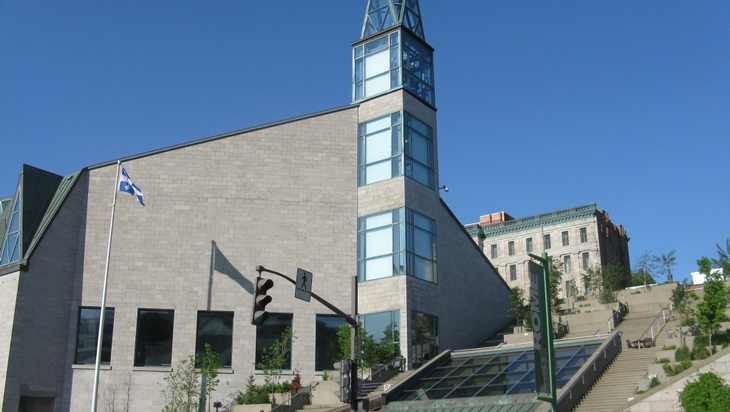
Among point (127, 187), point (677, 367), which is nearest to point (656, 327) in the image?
point (677, 367)

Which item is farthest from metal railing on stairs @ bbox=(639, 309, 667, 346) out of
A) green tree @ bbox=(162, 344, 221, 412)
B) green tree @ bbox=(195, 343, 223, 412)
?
green tree @ bbox=(162, 344, 221, 412)

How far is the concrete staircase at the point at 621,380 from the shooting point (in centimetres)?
2983

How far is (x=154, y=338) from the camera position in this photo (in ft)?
133

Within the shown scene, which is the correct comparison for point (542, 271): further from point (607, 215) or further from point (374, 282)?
point (607, 215)

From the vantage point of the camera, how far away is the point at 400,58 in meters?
45.9

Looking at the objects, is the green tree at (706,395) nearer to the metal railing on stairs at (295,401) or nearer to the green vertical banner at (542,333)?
the green vertical banner at (542,333)

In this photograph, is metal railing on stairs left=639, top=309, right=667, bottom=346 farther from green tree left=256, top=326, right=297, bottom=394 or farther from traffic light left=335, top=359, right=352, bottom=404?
traffic light left=335, top=359, right=352, bottom=404

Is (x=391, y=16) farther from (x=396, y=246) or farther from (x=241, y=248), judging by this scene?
(x=241, y=248)

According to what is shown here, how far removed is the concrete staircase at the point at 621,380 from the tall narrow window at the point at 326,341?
14442 mm

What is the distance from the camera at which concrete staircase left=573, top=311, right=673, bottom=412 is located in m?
29.8

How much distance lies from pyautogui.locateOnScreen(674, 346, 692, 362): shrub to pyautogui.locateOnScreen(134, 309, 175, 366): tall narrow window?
78.7ft

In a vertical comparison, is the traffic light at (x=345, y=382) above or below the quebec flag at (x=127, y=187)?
below

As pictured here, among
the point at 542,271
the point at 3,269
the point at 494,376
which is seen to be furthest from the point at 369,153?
the point at 542,271

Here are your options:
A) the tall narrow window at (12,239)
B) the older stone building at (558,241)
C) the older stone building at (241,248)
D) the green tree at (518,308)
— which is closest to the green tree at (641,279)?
the older stone building at (558,241)
